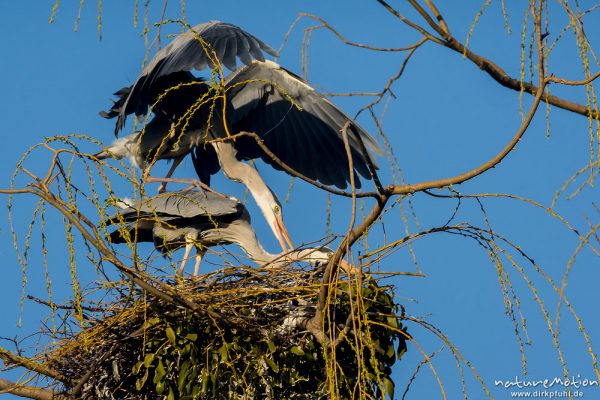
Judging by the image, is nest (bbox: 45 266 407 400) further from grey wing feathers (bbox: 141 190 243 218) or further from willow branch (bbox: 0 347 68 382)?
grey wing feathers (bbox: 141 190 243 218)

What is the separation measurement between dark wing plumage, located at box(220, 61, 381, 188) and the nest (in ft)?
9.74

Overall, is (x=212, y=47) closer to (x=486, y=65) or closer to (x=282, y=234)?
(x=282, y=234)

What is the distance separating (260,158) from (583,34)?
4933 mm

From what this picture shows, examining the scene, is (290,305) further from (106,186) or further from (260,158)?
(260,158)

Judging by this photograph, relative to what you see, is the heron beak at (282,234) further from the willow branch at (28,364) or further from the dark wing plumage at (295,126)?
the willow branch at (28,364)

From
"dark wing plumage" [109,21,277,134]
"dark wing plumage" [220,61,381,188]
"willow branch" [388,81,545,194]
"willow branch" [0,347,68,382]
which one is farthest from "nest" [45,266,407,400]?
"dark wing plumage" [220,61,381,188]

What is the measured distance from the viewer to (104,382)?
13.2 ft

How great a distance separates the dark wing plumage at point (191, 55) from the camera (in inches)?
224

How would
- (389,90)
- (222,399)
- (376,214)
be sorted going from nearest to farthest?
(376,214), (389,90), (222,399)

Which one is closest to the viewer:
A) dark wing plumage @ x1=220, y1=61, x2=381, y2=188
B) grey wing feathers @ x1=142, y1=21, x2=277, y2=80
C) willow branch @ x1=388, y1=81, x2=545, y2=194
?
willow branch @ x1=388, y1=81, x2=545, y2=194

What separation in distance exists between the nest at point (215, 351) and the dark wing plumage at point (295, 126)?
297 centimetres

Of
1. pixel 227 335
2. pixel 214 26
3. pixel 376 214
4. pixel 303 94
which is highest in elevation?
pixel 303 94

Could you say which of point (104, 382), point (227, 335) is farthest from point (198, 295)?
point (104, 382)

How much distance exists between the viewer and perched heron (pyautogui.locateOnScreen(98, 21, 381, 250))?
593 cm
